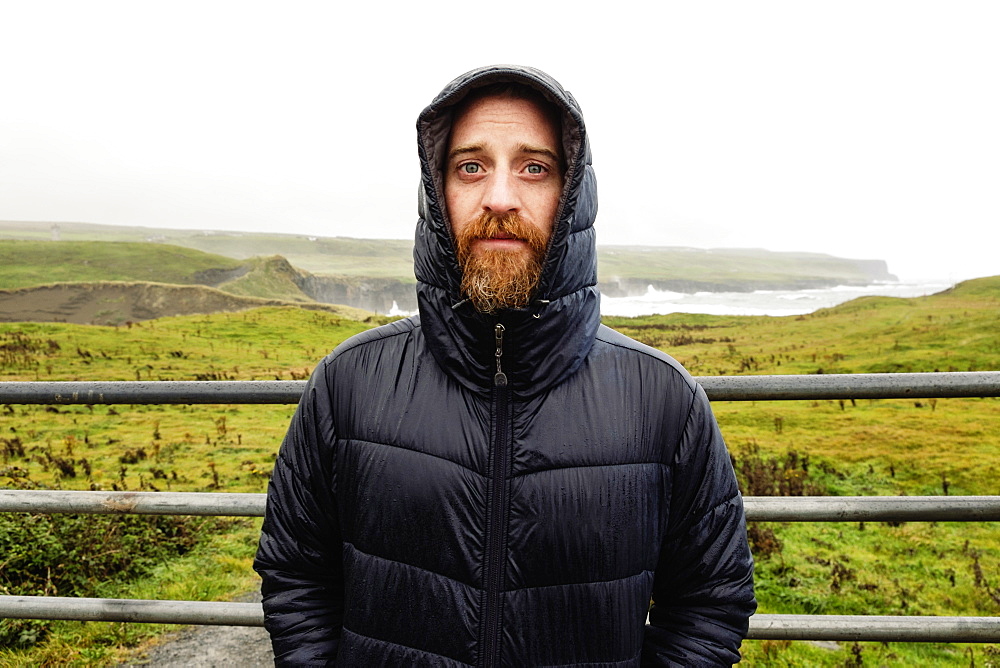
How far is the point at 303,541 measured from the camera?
5.44 feet

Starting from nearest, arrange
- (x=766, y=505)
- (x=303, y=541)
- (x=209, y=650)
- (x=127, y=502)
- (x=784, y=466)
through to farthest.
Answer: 1. (x=303, y=541)
2. (x=766, y=505)
3. (x=127, y=502)
4. (x=209, y=650)
5. (x=784, y=466)

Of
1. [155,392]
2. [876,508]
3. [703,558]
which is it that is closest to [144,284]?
[155,392]

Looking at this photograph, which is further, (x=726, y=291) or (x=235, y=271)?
(x=726, y=291)

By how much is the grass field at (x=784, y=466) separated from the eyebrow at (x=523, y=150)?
13.1ft

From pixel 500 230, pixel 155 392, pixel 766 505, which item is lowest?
pixel 766 505

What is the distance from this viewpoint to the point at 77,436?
1309 cm

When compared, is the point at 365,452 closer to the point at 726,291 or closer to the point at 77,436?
the point at 77,436

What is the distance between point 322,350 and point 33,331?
16075 mm

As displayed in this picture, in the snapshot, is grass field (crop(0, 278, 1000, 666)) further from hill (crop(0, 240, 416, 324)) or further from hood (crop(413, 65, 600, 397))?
hill (crop(0, 240, 416, 324))

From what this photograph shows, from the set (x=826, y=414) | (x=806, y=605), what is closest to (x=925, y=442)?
(x=826, y=414)

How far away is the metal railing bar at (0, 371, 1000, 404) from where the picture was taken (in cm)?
221

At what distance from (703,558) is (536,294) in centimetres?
84

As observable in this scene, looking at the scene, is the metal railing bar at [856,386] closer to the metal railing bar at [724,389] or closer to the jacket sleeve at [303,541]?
the metal railing bar at [724,389]

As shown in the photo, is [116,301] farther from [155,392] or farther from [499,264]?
[499,264]
